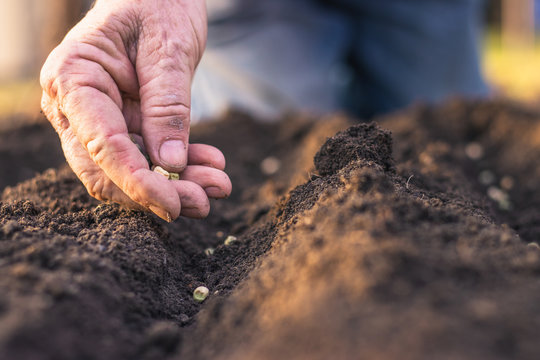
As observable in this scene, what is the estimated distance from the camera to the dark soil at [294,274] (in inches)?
31.2

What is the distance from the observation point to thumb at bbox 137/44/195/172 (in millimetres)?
1413

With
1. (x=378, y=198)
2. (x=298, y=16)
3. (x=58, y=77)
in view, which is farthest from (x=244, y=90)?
(x=378, y=198)

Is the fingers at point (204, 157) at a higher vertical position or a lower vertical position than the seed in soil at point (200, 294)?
higher

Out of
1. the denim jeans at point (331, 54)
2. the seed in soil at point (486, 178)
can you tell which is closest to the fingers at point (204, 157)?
the seed in soil at point (486, 178)

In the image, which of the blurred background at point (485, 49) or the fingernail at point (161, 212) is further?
the blurred background at point (485, 49)

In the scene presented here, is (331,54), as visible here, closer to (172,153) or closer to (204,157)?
(204,157)

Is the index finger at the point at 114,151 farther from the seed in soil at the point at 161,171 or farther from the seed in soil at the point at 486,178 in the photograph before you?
the seed in soil at the point at 486,178

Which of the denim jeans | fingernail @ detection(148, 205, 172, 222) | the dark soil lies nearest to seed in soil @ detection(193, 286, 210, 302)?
the dark soil

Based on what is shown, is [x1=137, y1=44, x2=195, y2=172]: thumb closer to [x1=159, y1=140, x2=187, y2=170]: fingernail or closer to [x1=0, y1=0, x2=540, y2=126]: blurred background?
[x1=159, y1=140, x2=187, y2=170]: fingernail

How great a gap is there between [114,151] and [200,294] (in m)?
0.44

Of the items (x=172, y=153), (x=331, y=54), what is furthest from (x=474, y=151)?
(x=172, y=153)

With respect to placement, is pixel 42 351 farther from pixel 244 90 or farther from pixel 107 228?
pixel 244 90

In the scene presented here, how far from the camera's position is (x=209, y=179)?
1.48 meters

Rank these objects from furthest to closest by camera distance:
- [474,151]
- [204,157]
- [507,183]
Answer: [474,151] → [507,183] → [204,157]
